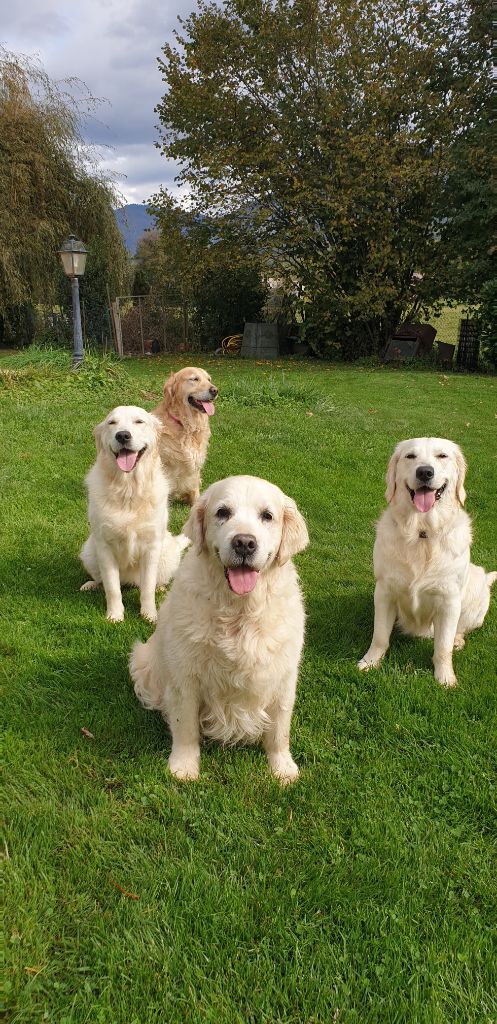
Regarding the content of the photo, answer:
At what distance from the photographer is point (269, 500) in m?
2.34

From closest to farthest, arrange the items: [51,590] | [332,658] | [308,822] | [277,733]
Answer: [308,822], [277,733], [332,658], [51,590]

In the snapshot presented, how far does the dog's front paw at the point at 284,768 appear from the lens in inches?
99.0

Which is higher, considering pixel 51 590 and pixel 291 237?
pixel 291 237

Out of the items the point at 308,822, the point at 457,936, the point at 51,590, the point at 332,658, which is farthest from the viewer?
the point at 51,590

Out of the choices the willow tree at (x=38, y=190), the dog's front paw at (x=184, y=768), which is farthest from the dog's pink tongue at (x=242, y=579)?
the willow tree at (x=38, y=190)

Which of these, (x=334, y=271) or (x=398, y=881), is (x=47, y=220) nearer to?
(x=334, y=271)

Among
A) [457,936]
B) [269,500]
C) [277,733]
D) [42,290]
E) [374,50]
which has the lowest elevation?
[457,936]

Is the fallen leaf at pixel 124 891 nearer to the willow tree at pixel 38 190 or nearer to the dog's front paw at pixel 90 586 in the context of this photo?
the dog's front paw at pixel 90 586

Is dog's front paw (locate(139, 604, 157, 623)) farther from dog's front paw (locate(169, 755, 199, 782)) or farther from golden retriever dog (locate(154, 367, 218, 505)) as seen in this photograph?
golden retriever dog (locate(154, 367, 218, 505))

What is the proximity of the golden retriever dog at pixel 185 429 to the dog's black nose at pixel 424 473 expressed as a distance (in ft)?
11.6

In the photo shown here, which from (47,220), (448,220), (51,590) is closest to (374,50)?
(448,220)

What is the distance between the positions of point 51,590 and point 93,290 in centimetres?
1637

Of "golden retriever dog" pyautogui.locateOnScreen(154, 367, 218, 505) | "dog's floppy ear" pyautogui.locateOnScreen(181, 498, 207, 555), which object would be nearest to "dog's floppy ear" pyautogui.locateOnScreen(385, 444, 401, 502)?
"dog's floppy ear" pyautogui.locateOnScreen(181, 498, 207, 555)

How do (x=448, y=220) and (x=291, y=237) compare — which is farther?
(x=291, y=237)
